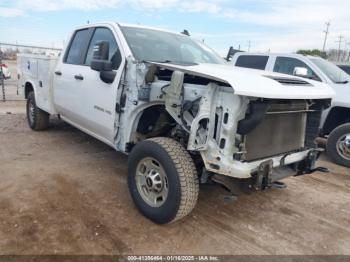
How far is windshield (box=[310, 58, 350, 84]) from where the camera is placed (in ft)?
20.8

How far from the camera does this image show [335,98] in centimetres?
596

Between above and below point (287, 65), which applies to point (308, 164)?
below

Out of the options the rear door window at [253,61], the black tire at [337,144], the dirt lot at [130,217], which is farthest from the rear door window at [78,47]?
the black tire at [337,144]

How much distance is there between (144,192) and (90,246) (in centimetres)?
84

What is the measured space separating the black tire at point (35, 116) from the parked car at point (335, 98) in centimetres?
477

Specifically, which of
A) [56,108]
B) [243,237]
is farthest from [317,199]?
[56,108]

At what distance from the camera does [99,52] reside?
12.6ft

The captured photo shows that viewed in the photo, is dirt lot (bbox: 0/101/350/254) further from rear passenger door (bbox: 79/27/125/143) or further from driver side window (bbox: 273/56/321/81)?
driver side window (bbox: 273/56/321/81)

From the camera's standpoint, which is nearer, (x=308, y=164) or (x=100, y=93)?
(x=308, y=164)

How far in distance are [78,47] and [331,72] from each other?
187 inches

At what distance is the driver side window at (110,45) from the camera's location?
409cm

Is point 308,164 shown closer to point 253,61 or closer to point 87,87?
point 87,87

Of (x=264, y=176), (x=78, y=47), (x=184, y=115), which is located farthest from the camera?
(x=78, y=47)

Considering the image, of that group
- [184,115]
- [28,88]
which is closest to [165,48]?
[184,115]
